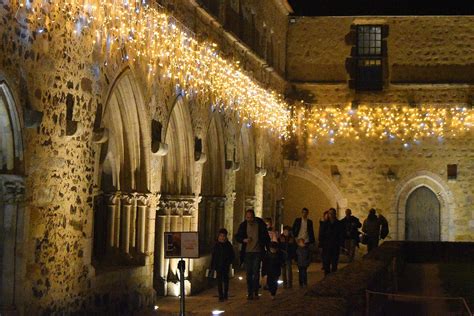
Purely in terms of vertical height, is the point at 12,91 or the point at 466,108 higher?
the point at 466,108

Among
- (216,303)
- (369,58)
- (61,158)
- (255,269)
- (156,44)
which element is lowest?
(216,303)

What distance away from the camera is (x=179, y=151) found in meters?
17.5

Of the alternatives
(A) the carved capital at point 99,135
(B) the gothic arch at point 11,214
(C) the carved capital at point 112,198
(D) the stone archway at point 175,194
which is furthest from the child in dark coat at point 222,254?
(B) the gothic arch at point 11,214

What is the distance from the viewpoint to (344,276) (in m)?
10.4

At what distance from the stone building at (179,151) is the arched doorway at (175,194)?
3cm

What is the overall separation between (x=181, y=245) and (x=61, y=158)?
1.87 meters

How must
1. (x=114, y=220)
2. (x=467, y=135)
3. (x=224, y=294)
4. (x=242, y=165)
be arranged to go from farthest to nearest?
(x=467, y=135)
(x=242, y=165)
(x=224, y=294)
(x=114, y=220)

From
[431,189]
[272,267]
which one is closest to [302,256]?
[272,267]

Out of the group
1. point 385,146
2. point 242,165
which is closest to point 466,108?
point 385,146

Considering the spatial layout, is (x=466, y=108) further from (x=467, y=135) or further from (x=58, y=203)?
(x=58, y=203)

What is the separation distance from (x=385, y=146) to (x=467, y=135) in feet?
8.27

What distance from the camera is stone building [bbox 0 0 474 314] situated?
10.5m

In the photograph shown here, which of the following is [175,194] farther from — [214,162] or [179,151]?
[214,162]

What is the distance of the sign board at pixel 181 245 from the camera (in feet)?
36.4
